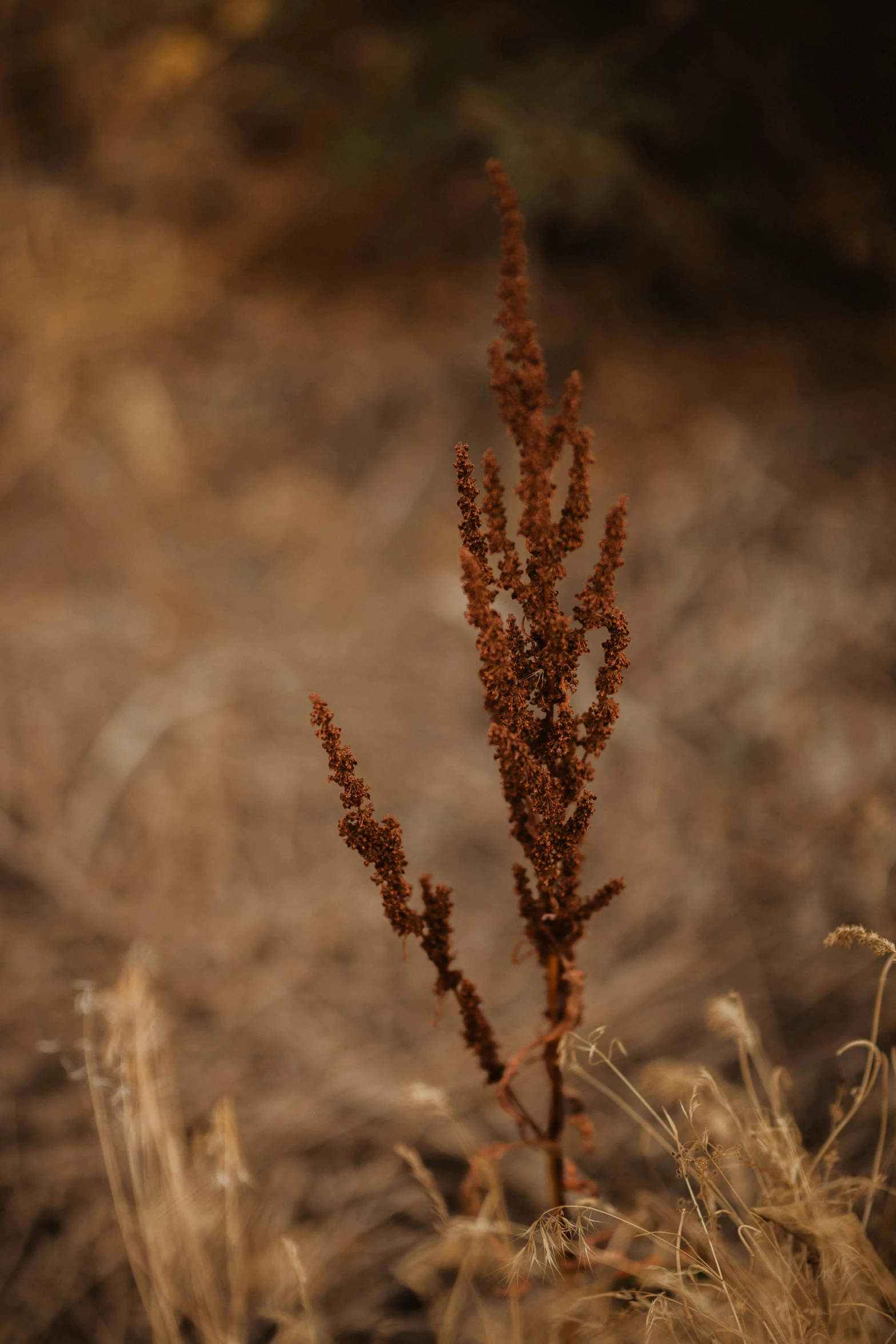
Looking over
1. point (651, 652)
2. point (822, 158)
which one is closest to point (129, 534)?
point (651, 652)

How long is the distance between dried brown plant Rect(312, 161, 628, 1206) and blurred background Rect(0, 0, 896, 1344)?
645 mm

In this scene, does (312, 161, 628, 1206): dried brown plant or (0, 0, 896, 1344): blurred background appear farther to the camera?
(0, 0, 896, 1344): blurred background

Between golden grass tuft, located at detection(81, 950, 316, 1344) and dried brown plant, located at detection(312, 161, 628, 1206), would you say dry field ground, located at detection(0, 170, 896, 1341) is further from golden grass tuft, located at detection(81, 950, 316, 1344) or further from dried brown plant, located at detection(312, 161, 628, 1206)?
dried brown plant, located at detection(312, 161, 628, 1206)

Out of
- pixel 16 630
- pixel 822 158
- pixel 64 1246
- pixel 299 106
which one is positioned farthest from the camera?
pixel 16 630

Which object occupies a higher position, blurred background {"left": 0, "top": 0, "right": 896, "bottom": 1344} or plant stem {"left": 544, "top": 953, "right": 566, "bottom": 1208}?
blurred background {"left": 0, "top": 0, "right": 896, "bottom": 1344}

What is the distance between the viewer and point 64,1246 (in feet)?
2.92

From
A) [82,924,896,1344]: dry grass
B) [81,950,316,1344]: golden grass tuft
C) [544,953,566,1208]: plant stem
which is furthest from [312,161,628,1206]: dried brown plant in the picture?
[81,950,316,1344]: golden grass tuft

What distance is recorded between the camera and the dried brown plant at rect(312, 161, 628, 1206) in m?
0.41

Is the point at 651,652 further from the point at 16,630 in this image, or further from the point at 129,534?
the point at 16,630

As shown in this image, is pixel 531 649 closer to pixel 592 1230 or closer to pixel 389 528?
pixel 592 1230

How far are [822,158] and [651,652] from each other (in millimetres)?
762

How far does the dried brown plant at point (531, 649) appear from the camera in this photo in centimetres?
41

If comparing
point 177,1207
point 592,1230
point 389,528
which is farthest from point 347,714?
point 592,1230

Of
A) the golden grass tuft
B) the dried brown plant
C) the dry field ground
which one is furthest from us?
the dry field ground
